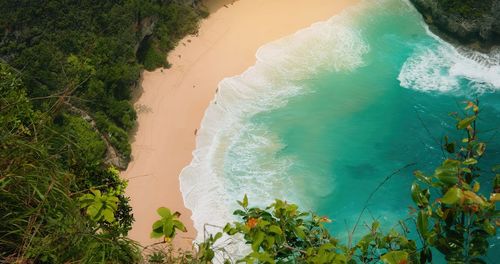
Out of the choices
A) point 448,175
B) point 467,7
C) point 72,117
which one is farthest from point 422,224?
point 467,7

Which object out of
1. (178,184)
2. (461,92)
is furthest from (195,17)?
(461,92)

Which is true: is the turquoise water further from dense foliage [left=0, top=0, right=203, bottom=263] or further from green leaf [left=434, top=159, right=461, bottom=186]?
green leaf [left=434, top=159, right=461, bottom=186]

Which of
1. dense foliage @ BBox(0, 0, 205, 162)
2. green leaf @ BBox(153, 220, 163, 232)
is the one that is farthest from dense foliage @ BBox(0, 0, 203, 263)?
green leaf @ BBox(153, 220, 163, 232)

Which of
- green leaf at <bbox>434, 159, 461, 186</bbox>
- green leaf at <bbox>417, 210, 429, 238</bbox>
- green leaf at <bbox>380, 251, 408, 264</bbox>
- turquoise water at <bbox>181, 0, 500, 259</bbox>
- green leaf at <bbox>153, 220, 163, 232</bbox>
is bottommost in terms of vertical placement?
turquoise water at <bbox>181, 0, 500, 259</bbox>

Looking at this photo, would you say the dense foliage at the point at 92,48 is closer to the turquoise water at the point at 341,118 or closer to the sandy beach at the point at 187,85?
the sandy beach at the point at 187,85

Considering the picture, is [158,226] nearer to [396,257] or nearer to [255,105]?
[396,257]

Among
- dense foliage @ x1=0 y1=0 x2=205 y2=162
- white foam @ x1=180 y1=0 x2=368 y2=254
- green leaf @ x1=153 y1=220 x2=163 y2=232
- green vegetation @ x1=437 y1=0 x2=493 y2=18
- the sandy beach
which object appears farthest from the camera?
green vegetation @ x1=437 y1=0 x2=493 y2=18

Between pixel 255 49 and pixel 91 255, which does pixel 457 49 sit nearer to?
pixel 255 49
